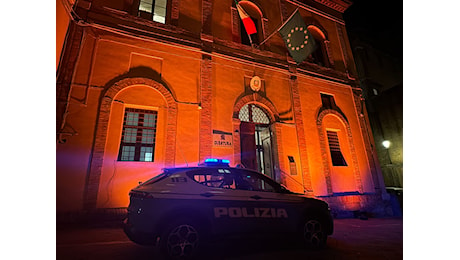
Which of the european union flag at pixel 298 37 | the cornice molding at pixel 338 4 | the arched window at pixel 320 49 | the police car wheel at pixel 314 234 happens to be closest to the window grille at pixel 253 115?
the european union flag at pixel 298 37

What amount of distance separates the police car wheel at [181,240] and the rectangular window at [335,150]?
769cm

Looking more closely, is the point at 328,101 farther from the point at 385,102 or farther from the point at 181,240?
the point at 181,240

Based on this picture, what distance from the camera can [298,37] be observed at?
25.5ft

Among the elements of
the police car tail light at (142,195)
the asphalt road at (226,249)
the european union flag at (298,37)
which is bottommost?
the asphalt road at (226,249)

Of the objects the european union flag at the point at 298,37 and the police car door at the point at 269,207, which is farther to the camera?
the european union flag at the point at 298,37

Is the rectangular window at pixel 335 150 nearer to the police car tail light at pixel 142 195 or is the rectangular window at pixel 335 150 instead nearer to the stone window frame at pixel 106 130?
the stone window frame at pixel 106 130

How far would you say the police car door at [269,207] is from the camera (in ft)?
11.3

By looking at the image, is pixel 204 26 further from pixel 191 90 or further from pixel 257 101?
pixel 257 101

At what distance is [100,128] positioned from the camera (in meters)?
5.56

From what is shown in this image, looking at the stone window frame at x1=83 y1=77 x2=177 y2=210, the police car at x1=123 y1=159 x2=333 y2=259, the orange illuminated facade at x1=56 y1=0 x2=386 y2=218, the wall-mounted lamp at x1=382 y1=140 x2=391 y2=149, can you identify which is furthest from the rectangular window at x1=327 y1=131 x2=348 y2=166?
the wall-mounted lamp at x1=382 y1=140 x2=391 y2=149

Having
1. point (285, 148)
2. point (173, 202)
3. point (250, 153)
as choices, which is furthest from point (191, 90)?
point (173, 202)

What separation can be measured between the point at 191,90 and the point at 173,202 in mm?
4839

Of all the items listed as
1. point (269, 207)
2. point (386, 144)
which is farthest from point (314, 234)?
point (386, 144)

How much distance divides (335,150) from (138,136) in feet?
27.6
